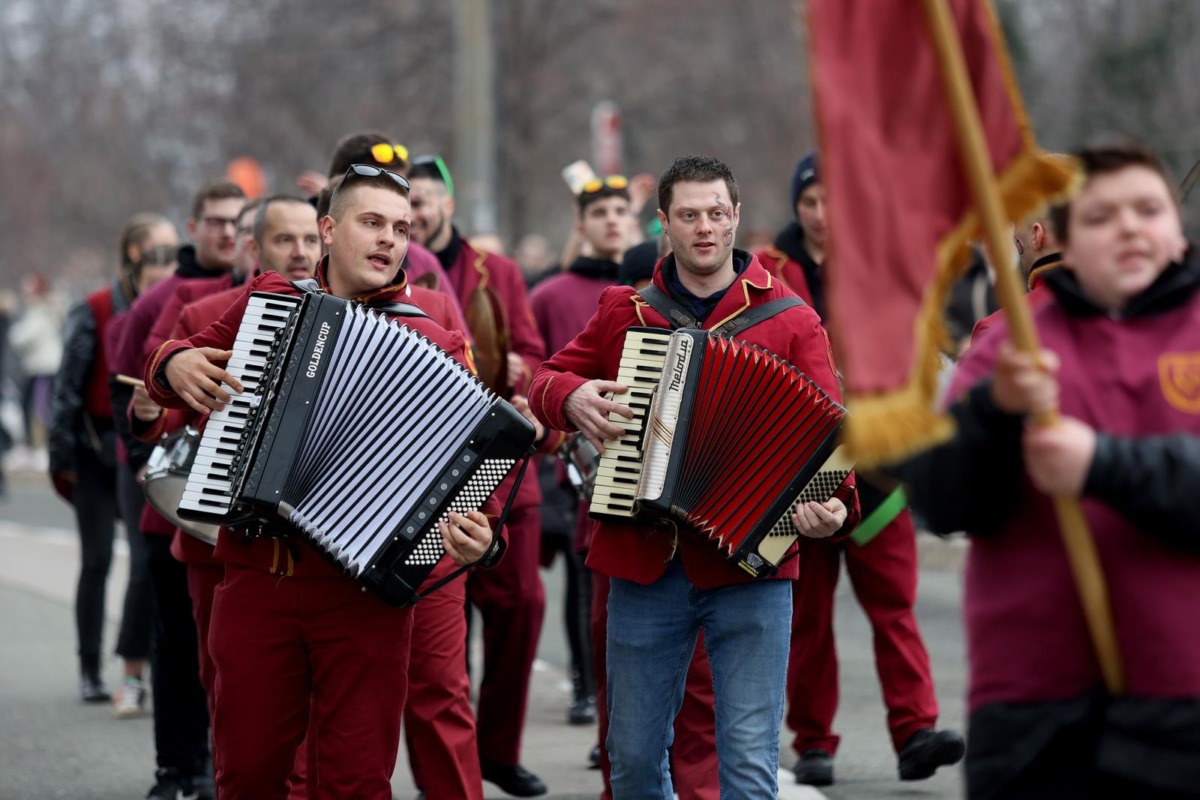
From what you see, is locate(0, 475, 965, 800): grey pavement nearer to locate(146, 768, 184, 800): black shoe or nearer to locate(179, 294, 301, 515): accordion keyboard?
locate(146, 768, 184, 800): black shoe

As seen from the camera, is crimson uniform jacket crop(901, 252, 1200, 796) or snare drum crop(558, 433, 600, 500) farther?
snare drum crop(558, 433, 600, 500)

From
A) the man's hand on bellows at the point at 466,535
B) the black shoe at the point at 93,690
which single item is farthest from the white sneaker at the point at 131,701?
the man's hand on bellows at the point at 466,535

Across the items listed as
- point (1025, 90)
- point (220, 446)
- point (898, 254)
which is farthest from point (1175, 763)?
point (1025, 90)

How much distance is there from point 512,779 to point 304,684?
2.23 metres

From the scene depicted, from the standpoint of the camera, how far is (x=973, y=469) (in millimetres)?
3574

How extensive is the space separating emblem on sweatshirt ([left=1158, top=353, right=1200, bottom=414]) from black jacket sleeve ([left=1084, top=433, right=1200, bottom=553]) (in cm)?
14

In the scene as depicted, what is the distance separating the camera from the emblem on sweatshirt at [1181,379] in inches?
142

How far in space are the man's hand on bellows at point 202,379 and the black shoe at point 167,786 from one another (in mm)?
2335

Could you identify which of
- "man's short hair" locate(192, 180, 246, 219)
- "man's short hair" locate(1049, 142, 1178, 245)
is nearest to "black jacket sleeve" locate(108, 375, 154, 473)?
"man's short hair" locate(192, 180, 246, 219)

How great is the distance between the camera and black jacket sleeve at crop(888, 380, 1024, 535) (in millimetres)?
3566

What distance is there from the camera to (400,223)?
557 centimetres

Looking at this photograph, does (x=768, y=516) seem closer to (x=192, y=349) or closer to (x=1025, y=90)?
(x=192, y=349)

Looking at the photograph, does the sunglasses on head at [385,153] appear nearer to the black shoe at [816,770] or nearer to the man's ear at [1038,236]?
the man's ear at [1038,236]

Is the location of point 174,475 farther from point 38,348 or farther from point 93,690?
point 38,348
